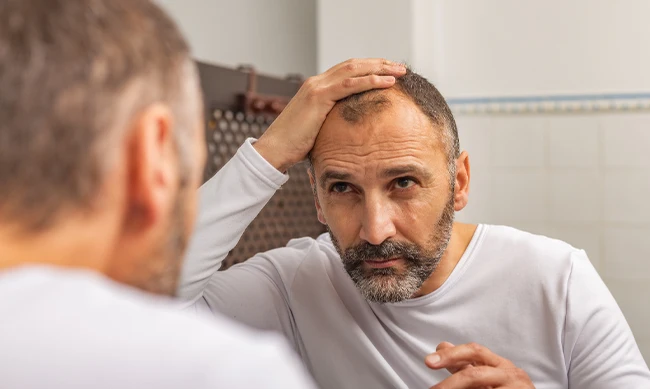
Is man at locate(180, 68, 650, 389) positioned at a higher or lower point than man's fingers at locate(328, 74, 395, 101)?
lower

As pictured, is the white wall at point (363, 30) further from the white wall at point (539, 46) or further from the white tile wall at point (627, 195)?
the white tile wall at point (627, 195)

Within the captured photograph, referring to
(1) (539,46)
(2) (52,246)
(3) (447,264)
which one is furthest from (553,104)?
(2) (52,246)

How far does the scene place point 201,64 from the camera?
1626mm

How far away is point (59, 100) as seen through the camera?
0.47 metres

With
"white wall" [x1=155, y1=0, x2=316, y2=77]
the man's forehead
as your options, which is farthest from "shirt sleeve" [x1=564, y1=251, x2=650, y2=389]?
"white wall" [x1=155, y1=0, x2=316, y2=77]

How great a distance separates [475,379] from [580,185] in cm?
141

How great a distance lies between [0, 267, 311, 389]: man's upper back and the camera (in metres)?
0.39

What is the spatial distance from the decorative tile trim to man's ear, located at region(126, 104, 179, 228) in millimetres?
1976

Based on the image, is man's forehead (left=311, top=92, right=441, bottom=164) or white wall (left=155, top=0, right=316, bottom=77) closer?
man's forehead (left=311, top=92, right=441, bottom=164)

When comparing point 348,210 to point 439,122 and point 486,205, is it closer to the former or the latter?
point 439,122

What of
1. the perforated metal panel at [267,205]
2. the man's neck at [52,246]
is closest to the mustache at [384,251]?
the perforated metal panel at [267,205]

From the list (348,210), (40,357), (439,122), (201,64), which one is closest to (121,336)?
(40,357)

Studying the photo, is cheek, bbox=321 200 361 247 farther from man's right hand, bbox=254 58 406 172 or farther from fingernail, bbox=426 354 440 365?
fingernail, bbox=426 354 440 365

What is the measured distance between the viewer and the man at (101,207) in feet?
1.32
